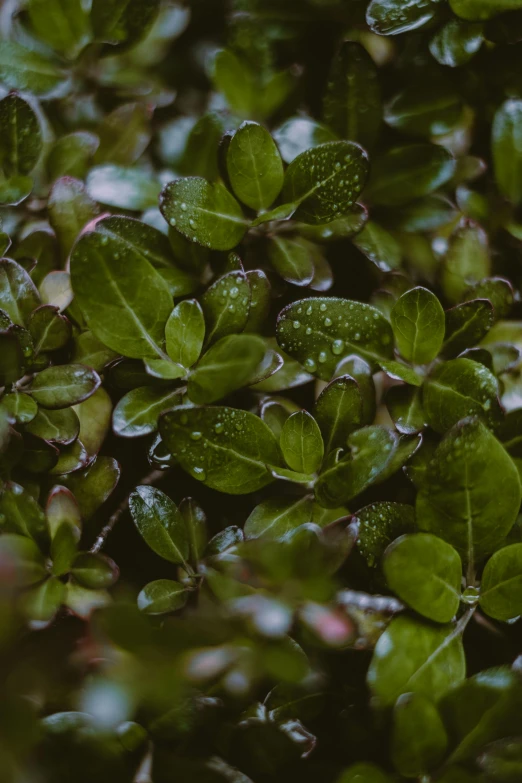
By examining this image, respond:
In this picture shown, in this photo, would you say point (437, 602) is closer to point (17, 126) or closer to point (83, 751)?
point (83, 751)

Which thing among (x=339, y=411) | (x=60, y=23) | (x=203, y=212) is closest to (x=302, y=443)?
(x=339, y=411)

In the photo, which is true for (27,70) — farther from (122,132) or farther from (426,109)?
(426,109)

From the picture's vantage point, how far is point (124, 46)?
784 mm

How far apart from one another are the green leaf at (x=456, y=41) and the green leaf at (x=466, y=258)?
19 cm

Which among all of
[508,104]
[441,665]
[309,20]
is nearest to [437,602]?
[441,665]

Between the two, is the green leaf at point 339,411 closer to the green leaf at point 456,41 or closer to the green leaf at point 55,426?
the green leaf at point 55,426

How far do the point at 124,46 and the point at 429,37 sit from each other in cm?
36

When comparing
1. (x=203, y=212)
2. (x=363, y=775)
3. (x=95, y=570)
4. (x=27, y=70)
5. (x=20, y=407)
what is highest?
(x=27, y=70)

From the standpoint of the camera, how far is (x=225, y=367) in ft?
1.83

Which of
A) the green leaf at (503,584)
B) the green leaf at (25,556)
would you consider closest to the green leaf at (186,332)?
the green leaf at (25,556)

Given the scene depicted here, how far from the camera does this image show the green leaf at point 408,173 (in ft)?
2.42

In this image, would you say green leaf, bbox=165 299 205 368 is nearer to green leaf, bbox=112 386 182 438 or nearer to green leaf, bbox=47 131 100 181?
green leaf, bbox=112 386 182 438

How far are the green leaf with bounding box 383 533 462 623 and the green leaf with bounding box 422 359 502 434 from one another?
0.40 feet

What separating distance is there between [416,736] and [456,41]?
0.70 m
